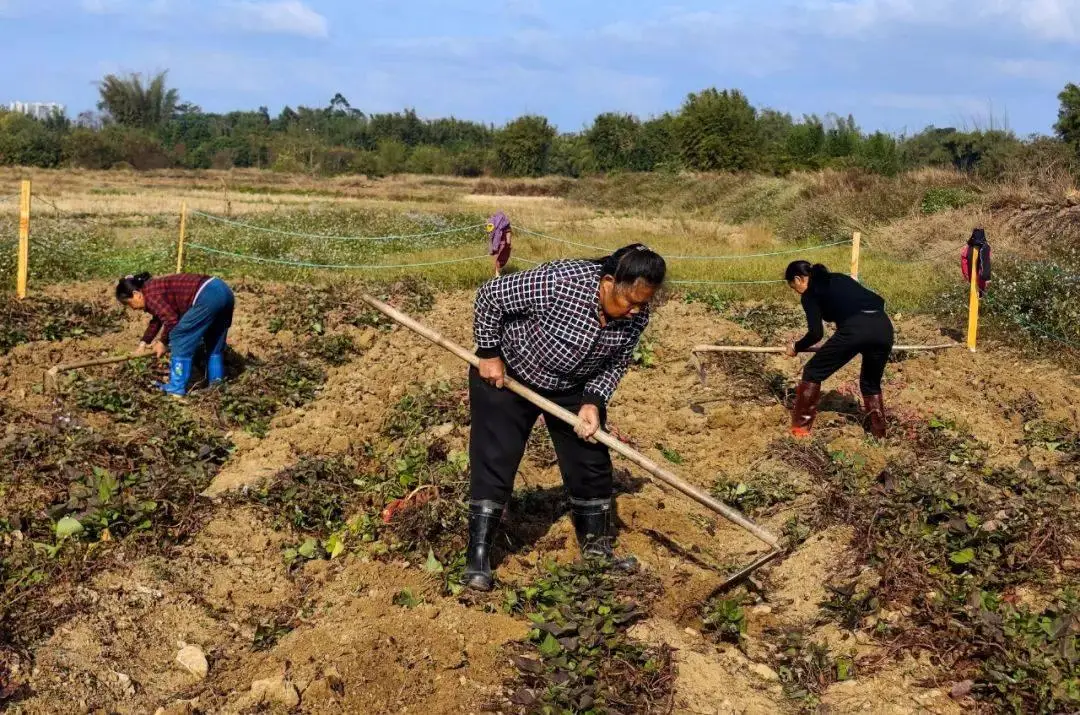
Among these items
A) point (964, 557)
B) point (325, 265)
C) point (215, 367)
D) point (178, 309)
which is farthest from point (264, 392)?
point (325, 265)

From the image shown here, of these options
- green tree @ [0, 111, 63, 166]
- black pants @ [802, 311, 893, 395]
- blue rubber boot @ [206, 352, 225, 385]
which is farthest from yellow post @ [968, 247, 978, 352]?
green tree @ [0, 111, 63, 166]

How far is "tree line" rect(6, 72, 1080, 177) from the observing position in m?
32.1

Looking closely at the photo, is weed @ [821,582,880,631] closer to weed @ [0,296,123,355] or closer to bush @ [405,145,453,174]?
weed @ [0,296,123,355]

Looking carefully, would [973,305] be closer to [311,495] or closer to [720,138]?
[311,495]

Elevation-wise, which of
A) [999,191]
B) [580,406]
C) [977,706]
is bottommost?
[977,706]

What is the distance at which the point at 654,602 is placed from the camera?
13.8 feet

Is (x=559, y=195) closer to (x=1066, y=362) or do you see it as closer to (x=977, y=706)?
(x=1066, y=362)

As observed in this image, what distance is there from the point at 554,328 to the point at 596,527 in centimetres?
103

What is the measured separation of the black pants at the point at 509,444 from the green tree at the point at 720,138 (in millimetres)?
33794

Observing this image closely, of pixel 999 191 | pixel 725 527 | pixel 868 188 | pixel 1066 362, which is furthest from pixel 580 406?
pixel 868 188

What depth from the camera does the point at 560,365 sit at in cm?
396

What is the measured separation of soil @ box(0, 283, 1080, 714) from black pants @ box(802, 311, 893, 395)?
0.48 meters

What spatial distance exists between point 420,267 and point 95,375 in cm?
569

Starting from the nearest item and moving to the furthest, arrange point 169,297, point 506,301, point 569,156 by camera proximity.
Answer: point 506,301 → point 169,297 → point 569,156
